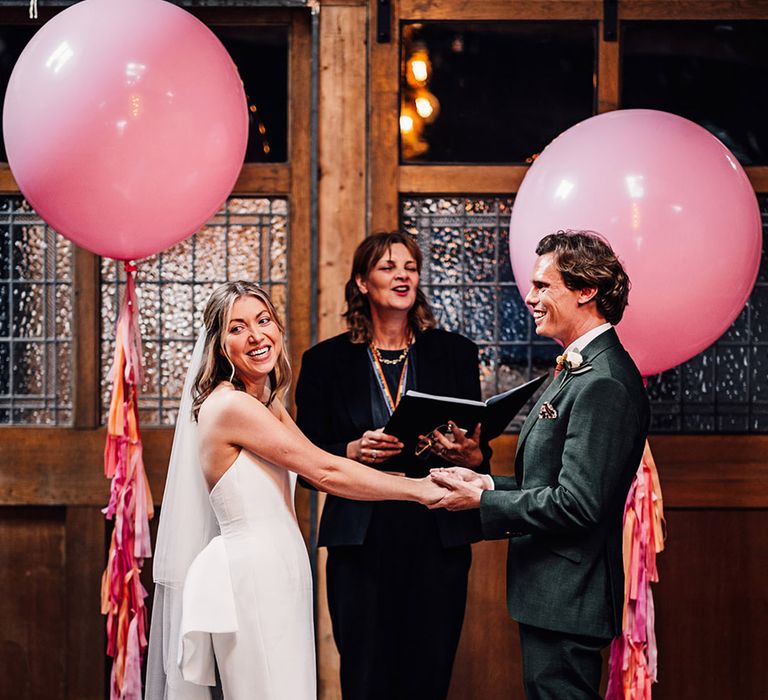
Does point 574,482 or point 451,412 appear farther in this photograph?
point 451,412

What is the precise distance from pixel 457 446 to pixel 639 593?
0.61 meters

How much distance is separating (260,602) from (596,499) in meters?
0.81

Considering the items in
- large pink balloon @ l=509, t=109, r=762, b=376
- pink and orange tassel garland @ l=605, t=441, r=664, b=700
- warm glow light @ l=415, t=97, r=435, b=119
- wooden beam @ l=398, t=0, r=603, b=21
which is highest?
wooden beam @ l=398, t=0, r=603, b=21

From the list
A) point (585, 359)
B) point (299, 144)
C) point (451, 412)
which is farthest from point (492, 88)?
point (585, 359)

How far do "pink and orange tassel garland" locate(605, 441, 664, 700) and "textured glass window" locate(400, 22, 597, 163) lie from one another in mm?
1409

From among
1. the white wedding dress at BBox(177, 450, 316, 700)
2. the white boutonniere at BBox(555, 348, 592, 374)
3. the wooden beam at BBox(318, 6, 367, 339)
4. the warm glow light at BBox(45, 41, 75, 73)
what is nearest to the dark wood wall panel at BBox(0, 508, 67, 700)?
the wooden beam at BBox(318, 6, 367, 339)

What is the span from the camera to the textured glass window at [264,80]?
144 inches

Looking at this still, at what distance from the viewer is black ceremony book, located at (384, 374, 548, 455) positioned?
243 centimetres

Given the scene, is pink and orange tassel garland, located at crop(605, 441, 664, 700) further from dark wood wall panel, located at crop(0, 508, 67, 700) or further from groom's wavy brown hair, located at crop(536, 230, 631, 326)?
dark wood wall panel, located at crop(0, 508, 67, 700)

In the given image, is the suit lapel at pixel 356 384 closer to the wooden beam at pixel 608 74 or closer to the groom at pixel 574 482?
the groom at pixel 574 482

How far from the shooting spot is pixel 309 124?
3650 millimetres

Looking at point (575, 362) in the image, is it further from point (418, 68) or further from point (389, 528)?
point (418, 68)

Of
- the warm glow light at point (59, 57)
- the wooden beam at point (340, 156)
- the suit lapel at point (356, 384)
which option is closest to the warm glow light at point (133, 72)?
the warm glow light at point (59, 57)

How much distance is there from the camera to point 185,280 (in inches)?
144
